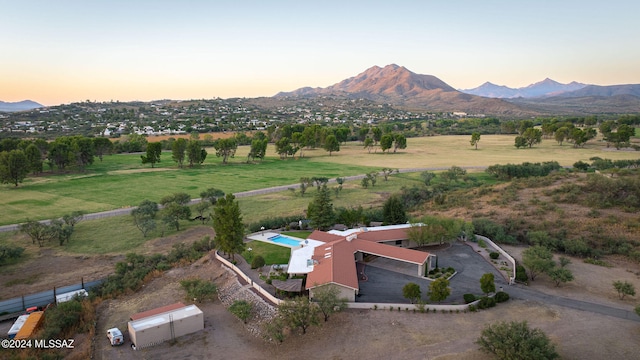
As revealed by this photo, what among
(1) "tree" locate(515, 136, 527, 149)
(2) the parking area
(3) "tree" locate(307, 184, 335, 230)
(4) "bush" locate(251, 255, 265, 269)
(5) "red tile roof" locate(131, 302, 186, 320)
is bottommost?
(2) the parking area

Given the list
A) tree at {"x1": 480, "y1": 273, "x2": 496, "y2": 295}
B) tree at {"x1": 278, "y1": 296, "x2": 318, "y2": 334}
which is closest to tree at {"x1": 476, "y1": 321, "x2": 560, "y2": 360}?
tree at {"x1": 480, "y1": 273, "x2": 496, "y2": 295}

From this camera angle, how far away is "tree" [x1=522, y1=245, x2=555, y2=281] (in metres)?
32.2

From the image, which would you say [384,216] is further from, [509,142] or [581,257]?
[509,142]

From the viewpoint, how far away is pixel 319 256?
33.8 meters

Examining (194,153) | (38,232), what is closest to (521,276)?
(38,232)

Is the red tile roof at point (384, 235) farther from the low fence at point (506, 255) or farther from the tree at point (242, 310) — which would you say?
the tree at point (242, 310)

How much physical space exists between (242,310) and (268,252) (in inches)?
436

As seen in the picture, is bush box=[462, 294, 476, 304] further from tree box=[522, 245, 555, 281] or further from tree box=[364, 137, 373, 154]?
tree box=[364, 137, 373, 154]

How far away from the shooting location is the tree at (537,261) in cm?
3225

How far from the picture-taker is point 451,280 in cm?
3306

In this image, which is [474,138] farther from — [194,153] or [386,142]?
[194,153]

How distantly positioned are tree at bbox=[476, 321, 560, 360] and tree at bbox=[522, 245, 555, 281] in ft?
37.5

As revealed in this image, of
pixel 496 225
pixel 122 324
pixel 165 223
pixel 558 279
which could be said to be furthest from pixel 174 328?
pixel 496 225

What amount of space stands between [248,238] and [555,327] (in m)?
28.8
